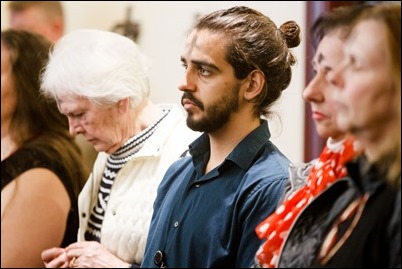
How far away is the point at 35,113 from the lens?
1619 millimetres

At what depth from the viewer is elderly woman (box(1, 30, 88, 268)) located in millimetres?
1539

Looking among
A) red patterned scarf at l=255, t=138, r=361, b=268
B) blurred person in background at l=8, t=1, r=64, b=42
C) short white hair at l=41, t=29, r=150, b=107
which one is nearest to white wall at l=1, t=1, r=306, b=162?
blurred person in background at l=8, t=1, r=64, b=42

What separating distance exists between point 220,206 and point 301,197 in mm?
275

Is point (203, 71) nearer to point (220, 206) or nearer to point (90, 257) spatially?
point (220, 206)

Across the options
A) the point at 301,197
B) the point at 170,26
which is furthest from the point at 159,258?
the point at 170,26

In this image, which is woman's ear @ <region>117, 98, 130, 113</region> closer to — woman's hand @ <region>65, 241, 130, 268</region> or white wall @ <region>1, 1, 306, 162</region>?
woman's hand @ <region>65, 241, 130, 268</region>

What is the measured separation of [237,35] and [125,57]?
35 centimetres

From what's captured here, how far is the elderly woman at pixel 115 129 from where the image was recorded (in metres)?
1.67

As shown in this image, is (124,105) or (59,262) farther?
(124,105)

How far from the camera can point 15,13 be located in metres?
2.07

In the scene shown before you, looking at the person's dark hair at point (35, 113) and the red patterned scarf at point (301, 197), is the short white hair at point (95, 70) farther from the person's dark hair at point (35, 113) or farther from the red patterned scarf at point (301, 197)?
the red patterned scarf at point (301, 197)

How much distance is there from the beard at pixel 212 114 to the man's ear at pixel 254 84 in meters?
0.03

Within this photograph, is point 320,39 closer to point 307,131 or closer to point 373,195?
point 373,195

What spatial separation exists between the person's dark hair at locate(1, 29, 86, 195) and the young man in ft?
0.73
